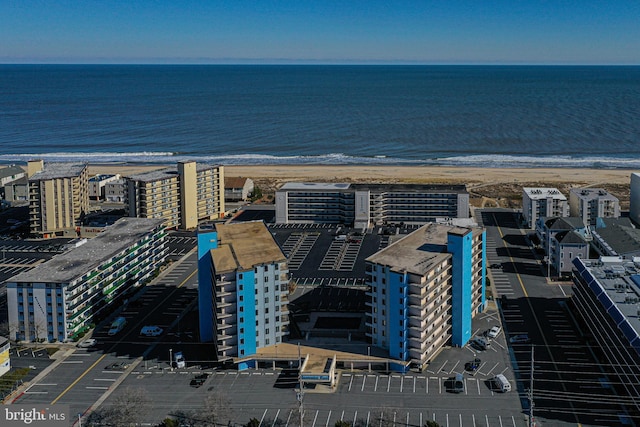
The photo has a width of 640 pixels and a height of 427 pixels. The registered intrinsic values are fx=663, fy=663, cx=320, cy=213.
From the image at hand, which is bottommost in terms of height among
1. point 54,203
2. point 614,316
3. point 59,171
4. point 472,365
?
point 472,365

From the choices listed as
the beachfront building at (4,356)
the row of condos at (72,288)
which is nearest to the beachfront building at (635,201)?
the row of condos at (72,288)

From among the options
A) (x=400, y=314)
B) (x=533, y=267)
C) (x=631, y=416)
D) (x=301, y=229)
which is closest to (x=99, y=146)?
Answer: (x=301, y=229)

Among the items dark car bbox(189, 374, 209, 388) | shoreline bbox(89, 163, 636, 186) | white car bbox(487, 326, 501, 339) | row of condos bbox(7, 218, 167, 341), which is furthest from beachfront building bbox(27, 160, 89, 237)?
white car bbox(487, 326, 501, 339)

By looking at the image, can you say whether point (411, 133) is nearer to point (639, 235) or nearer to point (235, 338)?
point (639, 235)

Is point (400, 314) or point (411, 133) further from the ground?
point (411, 133)

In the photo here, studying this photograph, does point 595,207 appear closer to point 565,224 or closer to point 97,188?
point 565,224

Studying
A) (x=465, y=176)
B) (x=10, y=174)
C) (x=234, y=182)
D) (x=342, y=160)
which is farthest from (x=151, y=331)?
(x=342, y=160)

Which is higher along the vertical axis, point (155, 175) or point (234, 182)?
point (155, 175)
